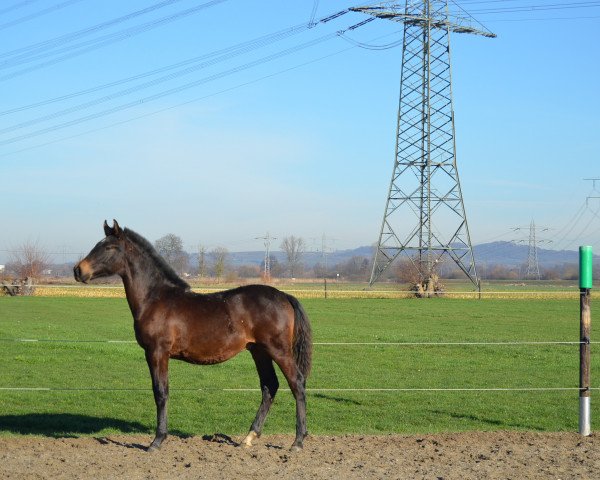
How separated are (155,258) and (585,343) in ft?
15.9

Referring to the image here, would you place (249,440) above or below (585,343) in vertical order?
below

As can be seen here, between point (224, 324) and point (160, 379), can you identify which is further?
point (224, 324)

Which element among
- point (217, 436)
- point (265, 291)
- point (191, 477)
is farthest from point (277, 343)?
point (191, 477)

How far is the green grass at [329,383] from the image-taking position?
9922mm

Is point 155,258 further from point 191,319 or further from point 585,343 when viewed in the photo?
point 585,343

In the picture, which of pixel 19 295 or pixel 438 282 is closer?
pixel 19 295

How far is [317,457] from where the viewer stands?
298 inches

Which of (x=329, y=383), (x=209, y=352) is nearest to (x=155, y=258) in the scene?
(x=209, y=352)

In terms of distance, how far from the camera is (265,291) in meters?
8.37

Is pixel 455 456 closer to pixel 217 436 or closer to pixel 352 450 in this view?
pixel 352 450

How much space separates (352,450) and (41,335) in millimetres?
15372

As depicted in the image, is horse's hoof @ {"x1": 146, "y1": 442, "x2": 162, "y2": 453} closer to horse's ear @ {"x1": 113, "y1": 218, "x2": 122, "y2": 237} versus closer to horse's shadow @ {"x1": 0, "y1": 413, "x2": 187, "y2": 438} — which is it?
horse's shadow @ {"x1": 0, "y1": 413, "x2": 187, "y2": 438}

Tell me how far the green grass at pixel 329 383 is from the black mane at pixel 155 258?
1742mm

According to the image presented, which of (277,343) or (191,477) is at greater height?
(277,343)
